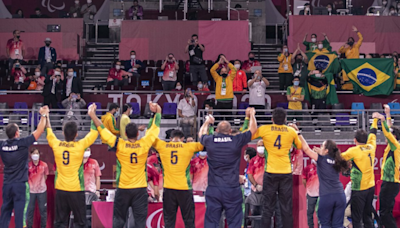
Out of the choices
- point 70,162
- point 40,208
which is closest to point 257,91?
point 40,208

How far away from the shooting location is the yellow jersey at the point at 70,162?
10.9 m

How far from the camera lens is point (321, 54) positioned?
71.7 feet

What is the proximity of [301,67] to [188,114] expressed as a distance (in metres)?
4.79

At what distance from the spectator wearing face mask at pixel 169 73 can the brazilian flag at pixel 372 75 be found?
21.2ft

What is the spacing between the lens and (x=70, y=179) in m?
10.9

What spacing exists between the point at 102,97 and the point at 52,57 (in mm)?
3211

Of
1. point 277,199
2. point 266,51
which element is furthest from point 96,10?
point 277,199

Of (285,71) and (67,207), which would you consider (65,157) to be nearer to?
(67,207)

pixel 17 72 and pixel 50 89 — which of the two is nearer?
pixel 50 89

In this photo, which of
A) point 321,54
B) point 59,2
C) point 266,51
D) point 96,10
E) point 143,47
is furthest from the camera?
point 59,2

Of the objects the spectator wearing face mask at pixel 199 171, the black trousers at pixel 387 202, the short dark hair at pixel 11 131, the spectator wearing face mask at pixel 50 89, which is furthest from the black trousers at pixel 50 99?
the black trousers at pixel 387 202

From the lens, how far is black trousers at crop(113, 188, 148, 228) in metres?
11.0

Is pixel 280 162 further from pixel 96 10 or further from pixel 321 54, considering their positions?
pixel 96 10

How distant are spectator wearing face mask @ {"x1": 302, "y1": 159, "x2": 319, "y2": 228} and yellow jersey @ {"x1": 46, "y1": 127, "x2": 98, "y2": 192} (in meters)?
4.95
